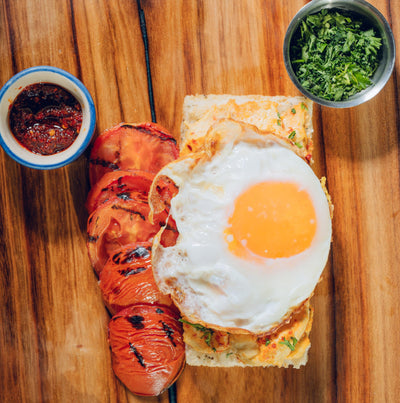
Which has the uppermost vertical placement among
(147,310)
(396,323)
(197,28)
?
(197,28)

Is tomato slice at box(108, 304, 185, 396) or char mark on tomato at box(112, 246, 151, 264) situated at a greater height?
char mark on tomato at box(112, 246, 151, 264)

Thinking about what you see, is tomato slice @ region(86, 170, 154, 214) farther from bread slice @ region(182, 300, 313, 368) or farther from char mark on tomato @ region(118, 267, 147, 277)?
bread slice @ region(182, 300, 313, 368)

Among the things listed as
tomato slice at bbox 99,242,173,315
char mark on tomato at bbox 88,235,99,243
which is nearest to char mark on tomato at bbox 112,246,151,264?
tomato slice at bbox 99,242,173,315

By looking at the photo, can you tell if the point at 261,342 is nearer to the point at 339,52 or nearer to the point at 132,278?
the point at 132,278

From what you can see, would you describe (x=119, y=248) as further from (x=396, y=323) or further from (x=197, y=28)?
(x=396, y=323)

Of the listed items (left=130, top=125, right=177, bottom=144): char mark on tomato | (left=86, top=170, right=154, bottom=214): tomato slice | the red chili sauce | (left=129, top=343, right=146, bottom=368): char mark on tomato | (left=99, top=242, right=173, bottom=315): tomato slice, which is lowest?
(left=129, top=343, right=146, bottom=368): char mark on tomato

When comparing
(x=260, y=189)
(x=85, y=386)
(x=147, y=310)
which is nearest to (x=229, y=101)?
(x=260, y=189)
